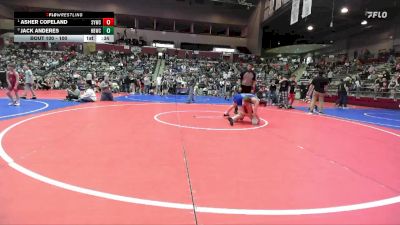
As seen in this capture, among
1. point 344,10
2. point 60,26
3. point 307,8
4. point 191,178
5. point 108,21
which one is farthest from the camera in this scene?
point 344,10

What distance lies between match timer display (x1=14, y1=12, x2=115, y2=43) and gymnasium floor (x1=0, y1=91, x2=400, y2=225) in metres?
7.17

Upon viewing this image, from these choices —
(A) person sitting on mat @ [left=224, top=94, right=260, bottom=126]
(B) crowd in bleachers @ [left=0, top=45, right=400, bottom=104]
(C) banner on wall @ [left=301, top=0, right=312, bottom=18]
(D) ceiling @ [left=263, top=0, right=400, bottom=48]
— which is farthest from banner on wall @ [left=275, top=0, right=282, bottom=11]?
(A) person sitting on mat @ [left=224, top=94, right=260, bottom=126]

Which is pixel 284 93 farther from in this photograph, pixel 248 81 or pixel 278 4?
pixel 278 4

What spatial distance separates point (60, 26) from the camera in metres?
12.4

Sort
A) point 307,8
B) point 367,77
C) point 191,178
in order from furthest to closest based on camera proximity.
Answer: point 367,77 < point 307,8 < point 191,178

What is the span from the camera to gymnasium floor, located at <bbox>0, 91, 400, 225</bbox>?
2.61 meters

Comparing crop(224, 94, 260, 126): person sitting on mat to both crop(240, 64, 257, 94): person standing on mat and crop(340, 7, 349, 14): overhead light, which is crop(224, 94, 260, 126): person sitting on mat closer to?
crop(240, 64, 257, 94): person standing on mat

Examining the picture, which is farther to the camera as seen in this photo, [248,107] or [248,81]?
[248,81]

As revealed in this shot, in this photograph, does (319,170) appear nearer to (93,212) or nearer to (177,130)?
(93,212)

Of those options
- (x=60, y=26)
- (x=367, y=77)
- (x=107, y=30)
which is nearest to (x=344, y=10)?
(x=367, y=77)

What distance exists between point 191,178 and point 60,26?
11.2m

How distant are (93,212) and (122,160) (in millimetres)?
1602

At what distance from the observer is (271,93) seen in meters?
17.1

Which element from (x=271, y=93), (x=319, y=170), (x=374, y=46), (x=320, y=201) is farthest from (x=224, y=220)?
(x=374, y=46)
